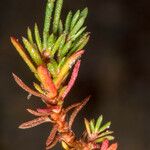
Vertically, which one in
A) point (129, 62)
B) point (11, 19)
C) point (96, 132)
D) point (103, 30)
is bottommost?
point (96, 132)

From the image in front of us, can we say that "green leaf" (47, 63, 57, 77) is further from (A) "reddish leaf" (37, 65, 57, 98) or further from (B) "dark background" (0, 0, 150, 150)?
(B) "dark background" (0, 0, 150, 150)

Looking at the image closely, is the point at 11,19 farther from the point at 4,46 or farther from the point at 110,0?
the point at 110,0

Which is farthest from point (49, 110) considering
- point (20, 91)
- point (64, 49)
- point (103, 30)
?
point (103, 30)

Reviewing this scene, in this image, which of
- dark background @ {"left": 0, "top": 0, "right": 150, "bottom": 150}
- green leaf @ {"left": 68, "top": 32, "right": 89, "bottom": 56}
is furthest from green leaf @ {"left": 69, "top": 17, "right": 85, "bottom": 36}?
dark background @ {"left": 0, "top": 0, "right": 150, "bottom": 150}

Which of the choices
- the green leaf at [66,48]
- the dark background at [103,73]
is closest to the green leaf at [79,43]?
the green leaf at [66,48]

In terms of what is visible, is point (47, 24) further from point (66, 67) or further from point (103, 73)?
point (103, 73)
